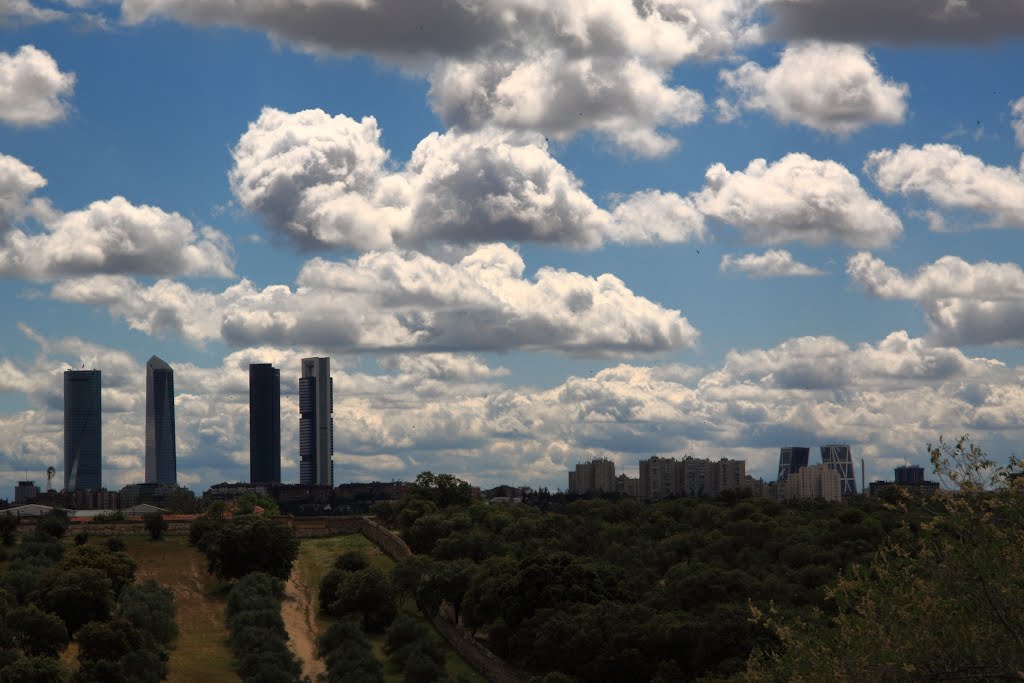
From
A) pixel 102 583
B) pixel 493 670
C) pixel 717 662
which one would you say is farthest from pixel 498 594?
pixel 102 583

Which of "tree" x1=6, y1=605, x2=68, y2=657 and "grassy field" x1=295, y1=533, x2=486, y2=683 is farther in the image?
"grassy field" x1=295, y1=533, x2=486, y2=683

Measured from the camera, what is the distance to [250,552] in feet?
338

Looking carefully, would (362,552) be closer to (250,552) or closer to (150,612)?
(250,552)

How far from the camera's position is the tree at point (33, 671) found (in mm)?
58344

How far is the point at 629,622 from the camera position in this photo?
73.3 meters

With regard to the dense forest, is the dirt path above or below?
below

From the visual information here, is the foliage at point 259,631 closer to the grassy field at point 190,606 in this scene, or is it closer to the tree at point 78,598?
the grassy field at point 190,606

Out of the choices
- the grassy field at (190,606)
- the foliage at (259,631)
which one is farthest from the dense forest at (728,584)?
the grassy field at (190,606)

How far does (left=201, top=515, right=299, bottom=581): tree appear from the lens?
338 ft

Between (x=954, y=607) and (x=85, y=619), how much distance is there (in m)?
60.3

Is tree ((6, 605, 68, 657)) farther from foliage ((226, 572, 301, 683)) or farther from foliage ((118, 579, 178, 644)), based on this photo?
foliage ((226, 572, 301, 683))

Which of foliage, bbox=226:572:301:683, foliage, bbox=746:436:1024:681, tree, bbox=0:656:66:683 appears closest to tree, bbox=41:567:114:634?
foliage, bbox=226:572:301:683

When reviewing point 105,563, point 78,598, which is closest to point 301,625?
point 105,563

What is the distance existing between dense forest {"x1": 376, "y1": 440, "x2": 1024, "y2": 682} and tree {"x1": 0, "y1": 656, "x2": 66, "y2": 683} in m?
23.0
